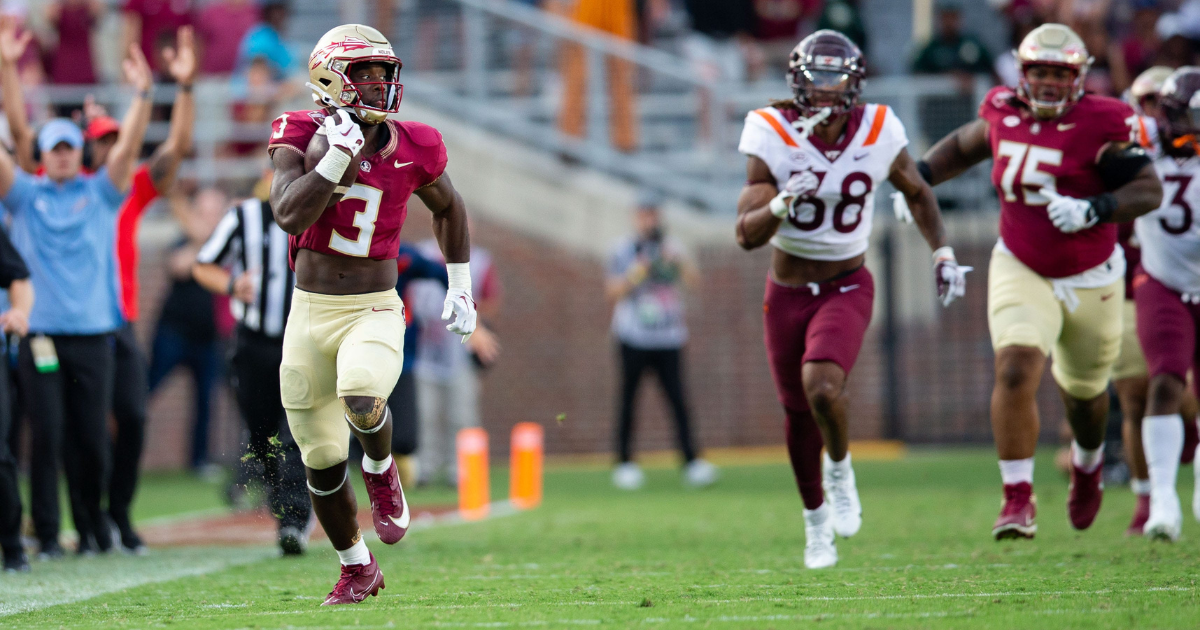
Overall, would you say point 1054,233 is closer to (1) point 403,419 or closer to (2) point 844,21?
(1) point 403,419

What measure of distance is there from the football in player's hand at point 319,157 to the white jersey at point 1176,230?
403cm

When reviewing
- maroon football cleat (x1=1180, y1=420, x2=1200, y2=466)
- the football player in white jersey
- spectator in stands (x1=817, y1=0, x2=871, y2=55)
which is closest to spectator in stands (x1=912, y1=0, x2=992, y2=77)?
spectator in stands (x1=817, y1=0, x2=871, y2=55)

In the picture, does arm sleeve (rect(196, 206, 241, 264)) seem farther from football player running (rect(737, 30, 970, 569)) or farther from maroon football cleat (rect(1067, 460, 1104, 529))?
maroon football cleat (rect(1067, 460, 1104, 529))

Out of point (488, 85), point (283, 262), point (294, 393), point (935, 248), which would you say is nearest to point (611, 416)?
point (488, 85)

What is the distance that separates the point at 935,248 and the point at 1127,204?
84cm

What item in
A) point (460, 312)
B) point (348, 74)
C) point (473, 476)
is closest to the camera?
point (348, 74)

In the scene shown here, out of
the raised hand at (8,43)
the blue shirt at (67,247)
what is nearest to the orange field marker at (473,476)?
the blue shirt at (67,247)

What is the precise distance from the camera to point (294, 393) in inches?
207

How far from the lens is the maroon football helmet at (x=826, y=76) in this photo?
6102 millimetres

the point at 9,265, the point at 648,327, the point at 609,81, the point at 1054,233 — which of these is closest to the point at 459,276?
the point at 9,265

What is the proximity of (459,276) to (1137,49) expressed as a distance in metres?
9.73

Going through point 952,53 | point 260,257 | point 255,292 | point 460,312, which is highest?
point 952,53

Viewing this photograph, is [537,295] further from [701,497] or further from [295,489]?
[295,489]

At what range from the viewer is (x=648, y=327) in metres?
11.7
